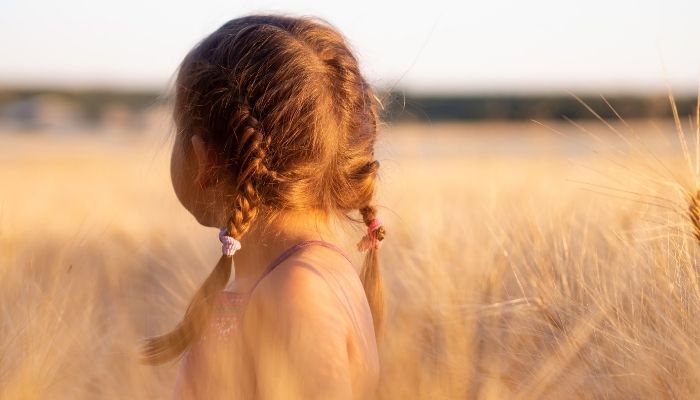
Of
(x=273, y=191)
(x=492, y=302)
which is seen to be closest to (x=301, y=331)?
(x=273, y=191)

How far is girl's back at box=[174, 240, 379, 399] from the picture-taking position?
4.61ft

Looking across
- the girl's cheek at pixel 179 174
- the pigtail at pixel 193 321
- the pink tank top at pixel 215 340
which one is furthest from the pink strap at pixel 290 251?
the girl's cheek at pixel 179 174

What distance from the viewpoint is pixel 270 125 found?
1516 mm

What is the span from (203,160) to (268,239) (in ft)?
0.60

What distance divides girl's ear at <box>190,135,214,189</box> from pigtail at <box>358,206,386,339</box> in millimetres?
316

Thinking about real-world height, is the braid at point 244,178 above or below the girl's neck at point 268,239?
above

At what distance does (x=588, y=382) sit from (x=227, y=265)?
680mm

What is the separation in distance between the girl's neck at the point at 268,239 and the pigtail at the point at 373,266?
0.14 metres

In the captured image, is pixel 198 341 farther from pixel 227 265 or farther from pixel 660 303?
pixel 660 303

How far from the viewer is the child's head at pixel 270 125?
59.5 inches

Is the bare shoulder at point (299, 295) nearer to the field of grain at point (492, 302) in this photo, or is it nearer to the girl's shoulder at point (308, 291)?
the girl's shoulder at point (308, 291)

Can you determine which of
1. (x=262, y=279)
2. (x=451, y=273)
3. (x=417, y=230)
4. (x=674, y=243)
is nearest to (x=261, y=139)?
(x=262, y=279)

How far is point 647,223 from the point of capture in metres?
1.66

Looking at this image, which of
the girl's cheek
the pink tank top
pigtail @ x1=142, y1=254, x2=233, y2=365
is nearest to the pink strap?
the pink tank top
